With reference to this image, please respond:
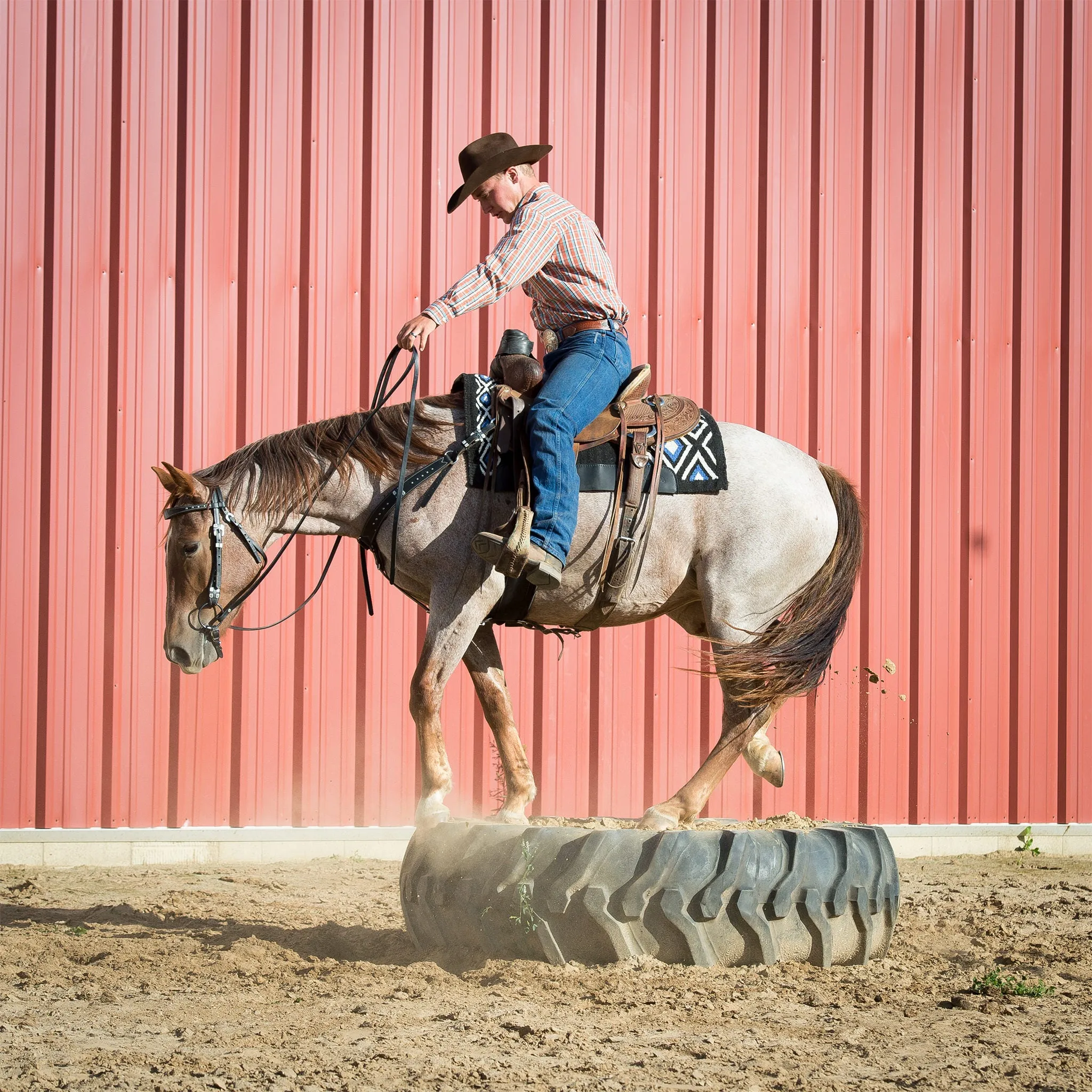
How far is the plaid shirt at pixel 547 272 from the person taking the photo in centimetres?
395

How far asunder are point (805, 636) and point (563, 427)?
4.10ft

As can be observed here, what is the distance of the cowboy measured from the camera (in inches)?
154

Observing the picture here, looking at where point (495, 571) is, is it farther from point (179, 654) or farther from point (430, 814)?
point (179, 654)

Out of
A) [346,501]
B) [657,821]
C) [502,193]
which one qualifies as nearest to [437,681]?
[346,501]

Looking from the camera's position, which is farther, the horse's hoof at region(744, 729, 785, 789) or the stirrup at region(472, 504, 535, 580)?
the horse's hoof at region(744, 729, 785, 789)

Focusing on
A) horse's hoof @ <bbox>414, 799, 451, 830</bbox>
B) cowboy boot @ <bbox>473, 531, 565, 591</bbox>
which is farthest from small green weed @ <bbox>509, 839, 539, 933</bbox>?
cowboy boot @ <bbox>473, 531, 565, 591</bbox>

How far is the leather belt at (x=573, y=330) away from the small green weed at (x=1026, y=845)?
15.2 feet

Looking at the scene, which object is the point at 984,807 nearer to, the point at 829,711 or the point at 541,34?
the point at 829,711

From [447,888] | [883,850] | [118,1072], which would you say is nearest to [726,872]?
[883,850]

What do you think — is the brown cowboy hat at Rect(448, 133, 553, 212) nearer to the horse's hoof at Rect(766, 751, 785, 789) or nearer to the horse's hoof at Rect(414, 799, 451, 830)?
the horse's hoof at Rect(414, 799, 451, 830)

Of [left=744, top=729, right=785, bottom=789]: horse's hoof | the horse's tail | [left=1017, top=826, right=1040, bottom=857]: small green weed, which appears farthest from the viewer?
[left=1017, top=826, right=1040, bottom=857]: small green weed

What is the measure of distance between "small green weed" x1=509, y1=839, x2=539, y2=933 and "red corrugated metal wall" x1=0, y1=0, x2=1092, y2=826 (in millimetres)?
3196

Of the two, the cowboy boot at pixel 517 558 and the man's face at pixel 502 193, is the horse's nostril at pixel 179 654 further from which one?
the man's face at pixel 502 193

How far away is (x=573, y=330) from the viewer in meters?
4.36
